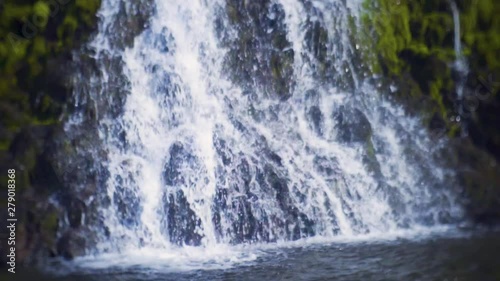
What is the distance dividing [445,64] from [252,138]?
125 inches

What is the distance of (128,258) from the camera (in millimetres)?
8242

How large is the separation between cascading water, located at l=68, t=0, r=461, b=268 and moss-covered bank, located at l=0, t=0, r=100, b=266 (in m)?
0.45

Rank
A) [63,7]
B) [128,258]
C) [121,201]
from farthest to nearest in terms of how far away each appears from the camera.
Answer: [63,7] < [121,201] < [128,258]

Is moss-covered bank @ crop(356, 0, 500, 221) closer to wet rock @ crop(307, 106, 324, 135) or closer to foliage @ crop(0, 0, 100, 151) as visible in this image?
wet rock @ crop(307, 106, 324, 135)

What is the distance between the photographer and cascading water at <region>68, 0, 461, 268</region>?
8.83 m

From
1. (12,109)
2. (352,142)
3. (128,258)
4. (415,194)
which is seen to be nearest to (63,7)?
(12,109)

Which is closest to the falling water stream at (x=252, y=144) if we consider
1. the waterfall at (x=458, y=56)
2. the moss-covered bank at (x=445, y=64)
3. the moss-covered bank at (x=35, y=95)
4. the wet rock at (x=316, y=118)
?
the wet rock at (x=316, y=118)

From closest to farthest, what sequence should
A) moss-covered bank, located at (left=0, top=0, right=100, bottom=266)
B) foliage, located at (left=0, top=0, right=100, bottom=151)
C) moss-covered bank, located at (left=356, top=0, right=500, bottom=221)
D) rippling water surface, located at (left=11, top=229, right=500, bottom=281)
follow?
rippling water surface, located at (left=11, top=229, right=500, bottom=281) < moss-covered bank, located at (left=0, top=0, right=100, bottom=266) < foliage, located at (left=0, top=0, right=100, bottom=151) < moss-covered bank, located at (left=356, top=0, right=500, bottom=221)

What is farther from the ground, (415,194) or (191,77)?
(191,77)

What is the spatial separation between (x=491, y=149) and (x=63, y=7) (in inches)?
250

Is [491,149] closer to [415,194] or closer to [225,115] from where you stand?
[415,194]

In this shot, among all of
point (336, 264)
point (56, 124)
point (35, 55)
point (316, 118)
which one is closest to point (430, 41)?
→ point (316, 118)

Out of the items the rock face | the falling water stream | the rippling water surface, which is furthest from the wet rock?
the rock face

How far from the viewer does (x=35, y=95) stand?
29.7 feet
